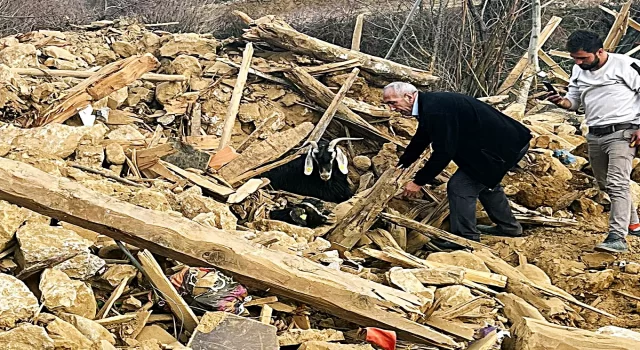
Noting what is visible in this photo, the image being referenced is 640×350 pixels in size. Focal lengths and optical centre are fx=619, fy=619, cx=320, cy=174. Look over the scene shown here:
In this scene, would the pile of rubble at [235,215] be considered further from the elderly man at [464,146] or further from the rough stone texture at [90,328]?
the elderly man at [464,146]

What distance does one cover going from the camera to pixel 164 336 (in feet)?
10.2

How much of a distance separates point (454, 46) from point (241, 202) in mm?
6620

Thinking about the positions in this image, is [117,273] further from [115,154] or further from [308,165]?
[308,165]

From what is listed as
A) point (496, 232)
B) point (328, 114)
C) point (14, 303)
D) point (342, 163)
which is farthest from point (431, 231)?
point (14, 303)

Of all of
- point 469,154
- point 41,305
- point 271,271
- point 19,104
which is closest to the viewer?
point 41,305

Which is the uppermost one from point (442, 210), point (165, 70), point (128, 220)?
point (128, 220)

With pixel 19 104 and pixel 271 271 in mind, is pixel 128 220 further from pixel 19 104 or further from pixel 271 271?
pixel 19 104

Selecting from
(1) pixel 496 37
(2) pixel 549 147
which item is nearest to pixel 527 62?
(1) pixel 496 37

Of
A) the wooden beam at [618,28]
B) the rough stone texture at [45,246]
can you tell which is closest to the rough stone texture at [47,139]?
the rough stone texture at [45,246]

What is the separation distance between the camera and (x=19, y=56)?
23.2 ft

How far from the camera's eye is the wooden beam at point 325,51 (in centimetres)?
789

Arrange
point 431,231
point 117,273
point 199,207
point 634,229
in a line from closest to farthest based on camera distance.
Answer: point 117,273, point 199,207, point 634,229, point 431,231

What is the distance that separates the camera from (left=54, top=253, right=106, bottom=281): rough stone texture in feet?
10.8

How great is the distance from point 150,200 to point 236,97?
10.6 feet
